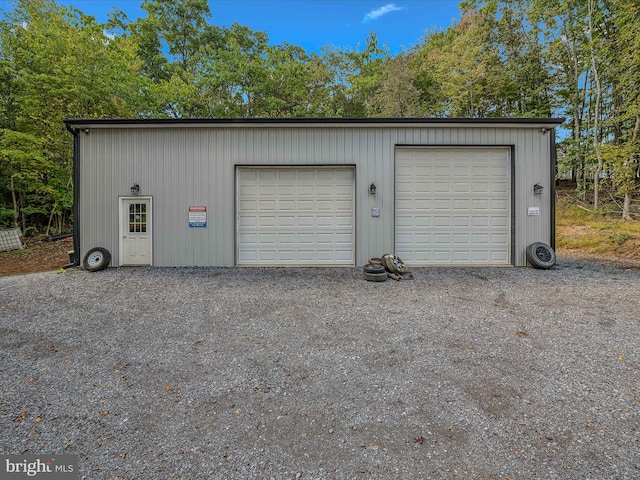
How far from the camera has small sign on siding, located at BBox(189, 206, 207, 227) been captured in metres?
6.98

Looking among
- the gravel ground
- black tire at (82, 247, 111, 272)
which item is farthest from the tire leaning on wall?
black tire at (82, 247, 111, 272)

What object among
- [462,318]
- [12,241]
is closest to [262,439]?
[462,318]

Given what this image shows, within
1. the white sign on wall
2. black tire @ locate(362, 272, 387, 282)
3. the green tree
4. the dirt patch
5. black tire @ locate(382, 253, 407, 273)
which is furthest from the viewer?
the green tree

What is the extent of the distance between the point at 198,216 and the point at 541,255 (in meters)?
7.68

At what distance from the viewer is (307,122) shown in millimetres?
6824

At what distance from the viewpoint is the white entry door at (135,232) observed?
7043 millimetres

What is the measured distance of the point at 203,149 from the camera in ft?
23.0

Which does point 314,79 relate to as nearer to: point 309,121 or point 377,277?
point 309,121

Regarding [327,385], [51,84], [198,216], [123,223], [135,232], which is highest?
[51,84]

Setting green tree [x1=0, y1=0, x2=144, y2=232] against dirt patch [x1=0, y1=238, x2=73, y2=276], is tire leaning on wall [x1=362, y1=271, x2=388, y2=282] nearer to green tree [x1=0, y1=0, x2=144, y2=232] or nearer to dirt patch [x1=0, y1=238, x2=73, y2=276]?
dirt patch [x1=0, y1=238, x2=73, y2=276]

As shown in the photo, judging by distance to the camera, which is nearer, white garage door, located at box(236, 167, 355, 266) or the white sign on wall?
the white sign on wall

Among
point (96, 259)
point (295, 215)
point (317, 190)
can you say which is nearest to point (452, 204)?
point (317, 190)

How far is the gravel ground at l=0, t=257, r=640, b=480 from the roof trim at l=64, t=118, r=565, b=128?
400cm

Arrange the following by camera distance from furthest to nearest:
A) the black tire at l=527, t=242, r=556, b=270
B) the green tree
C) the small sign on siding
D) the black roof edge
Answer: the green tree < the small sign on siding < the black roof edge < the black tire at l=527, t=242, r=556, b=270
